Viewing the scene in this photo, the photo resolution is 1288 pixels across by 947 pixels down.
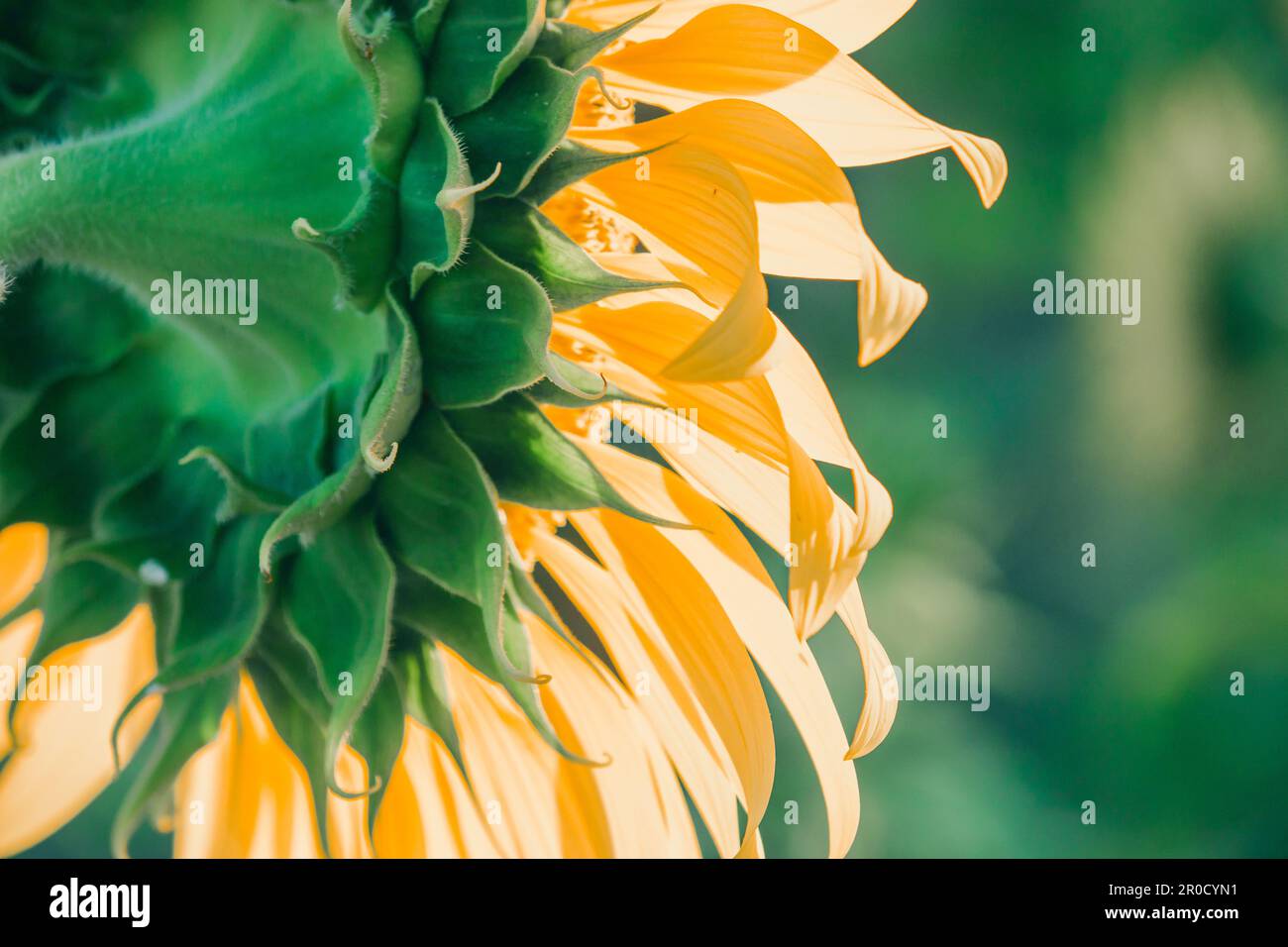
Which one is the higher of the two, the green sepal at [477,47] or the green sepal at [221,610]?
the green sepal at [477,47]

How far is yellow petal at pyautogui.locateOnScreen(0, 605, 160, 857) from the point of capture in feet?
2.03

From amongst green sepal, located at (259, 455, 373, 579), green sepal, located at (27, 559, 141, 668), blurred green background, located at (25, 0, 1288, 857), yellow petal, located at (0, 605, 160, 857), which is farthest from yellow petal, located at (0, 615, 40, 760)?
blurred green background, located at (25, 0, 1288, 857)

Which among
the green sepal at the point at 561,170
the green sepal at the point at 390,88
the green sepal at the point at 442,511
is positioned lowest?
A: the green sepal at the point at 442,511

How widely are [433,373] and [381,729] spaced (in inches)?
5.1

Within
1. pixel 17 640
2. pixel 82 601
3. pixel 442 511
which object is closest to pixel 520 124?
pixel 442 511

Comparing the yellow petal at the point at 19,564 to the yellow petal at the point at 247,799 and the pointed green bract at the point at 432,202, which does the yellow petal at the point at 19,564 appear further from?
the pointed green bract at the point at 432,202

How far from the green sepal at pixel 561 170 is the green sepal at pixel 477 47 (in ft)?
0.09

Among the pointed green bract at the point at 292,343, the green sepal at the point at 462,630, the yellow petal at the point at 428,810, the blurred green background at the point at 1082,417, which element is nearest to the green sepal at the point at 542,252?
the pointed green bract at the point at 292,343

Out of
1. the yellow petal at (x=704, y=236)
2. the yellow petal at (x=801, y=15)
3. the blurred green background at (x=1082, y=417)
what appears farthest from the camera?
the blurred green background at (x=1082, y=417)

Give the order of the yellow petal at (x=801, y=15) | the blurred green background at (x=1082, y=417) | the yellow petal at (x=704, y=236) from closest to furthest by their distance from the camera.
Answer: the yellow petal at (x=704, y=236)
the yellow petal at (x=801, y=15)
the blurred green background at (x=1082, y=417)

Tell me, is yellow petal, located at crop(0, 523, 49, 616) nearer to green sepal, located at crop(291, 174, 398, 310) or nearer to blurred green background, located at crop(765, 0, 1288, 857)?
green sepal, located at crop(291, 174, 398, 310)

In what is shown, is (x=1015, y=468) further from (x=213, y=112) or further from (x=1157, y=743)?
(x=213, y=112)

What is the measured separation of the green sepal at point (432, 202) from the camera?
1.38 ft

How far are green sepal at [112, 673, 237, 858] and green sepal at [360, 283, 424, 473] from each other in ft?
0.37
